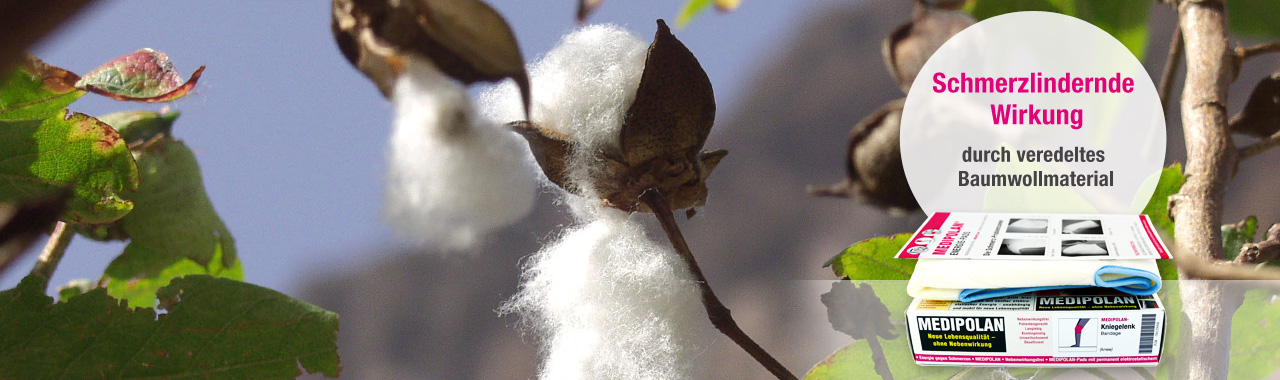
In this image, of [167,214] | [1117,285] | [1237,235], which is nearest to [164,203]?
[167,214]

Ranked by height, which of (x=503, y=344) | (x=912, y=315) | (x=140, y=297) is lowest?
(x=503, y=344)

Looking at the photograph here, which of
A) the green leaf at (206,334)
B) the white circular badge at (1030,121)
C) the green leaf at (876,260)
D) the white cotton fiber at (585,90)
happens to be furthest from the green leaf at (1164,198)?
the green leaf at (206,334)

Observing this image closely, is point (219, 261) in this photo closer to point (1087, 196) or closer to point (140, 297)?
point (140, 297)

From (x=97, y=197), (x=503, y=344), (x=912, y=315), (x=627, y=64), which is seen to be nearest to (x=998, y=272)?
(x=912, y=315)

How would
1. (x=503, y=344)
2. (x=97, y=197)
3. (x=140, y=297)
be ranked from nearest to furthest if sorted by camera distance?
(x=97, y=197) → (x=140, y=297) → (x=503, y=344)

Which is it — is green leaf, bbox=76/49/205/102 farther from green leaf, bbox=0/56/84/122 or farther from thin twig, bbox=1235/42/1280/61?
thin twig, bbox=1235/42/1280/61

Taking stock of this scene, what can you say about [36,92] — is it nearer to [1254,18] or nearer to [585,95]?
[585,95]

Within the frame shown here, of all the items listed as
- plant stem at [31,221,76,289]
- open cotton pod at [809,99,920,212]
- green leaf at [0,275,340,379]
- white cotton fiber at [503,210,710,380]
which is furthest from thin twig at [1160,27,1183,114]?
plant stem at [31,221,76,289]
